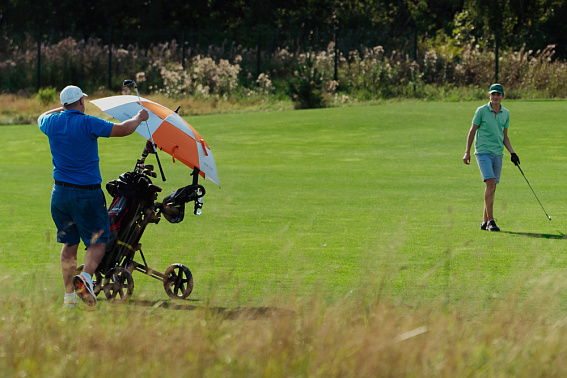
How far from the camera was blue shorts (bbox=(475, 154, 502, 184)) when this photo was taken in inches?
485

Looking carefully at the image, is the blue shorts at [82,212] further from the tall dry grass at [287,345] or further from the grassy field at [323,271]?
the tall dry grass at [287,345]

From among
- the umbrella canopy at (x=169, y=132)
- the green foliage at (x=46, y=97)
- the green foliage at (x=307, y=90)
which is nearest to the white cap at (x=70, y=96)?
the umbrella canopy at (x=169, y=132)

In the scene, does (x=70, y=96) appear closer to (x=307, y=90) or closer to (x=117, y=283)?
(x=117, y=283)

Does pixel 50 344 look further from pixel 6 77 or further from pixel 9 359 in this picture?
pixel 6 77

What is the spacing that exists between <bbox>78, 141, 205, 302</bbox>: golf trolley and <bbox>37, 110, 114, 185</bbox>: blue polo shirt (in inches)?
11.9

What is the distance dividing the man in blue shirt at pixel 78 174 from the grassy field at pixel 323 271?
21.5 inches

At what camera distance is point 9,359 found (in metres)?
4.80

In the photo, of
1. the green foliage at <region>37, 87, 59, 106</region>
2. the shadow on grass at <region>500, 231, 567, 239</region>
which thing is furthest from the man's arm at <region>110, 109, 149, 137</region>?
the green foliage at <region>37, 87, 59, 106</region>

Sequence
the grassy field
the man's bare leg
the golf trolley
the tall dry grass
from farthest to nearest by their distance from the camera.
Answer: the golf trolley
the man's bare leg
the grassy field
the tall dry grass

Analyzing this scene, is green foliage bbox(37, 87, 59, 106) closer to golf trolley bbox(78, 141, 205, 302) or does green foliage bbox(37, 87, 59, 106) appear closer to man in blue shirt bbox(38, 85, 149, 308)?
golf trolley bbox(78, 141, 205, 302)

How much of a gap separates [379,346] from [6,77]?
128 feet

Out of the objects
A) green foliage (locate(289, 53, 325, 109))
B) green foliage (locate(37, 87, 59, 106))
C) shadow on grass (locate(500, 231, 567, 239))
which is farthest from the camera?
green foliage (locate(37, 87, 59, 106))

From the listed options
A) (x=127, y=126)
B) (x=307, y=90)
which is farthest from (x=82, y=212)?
(x=307, y=90)

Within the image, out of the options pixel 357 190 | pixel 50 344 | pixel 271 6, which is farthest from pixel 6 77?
pixel 50 344
